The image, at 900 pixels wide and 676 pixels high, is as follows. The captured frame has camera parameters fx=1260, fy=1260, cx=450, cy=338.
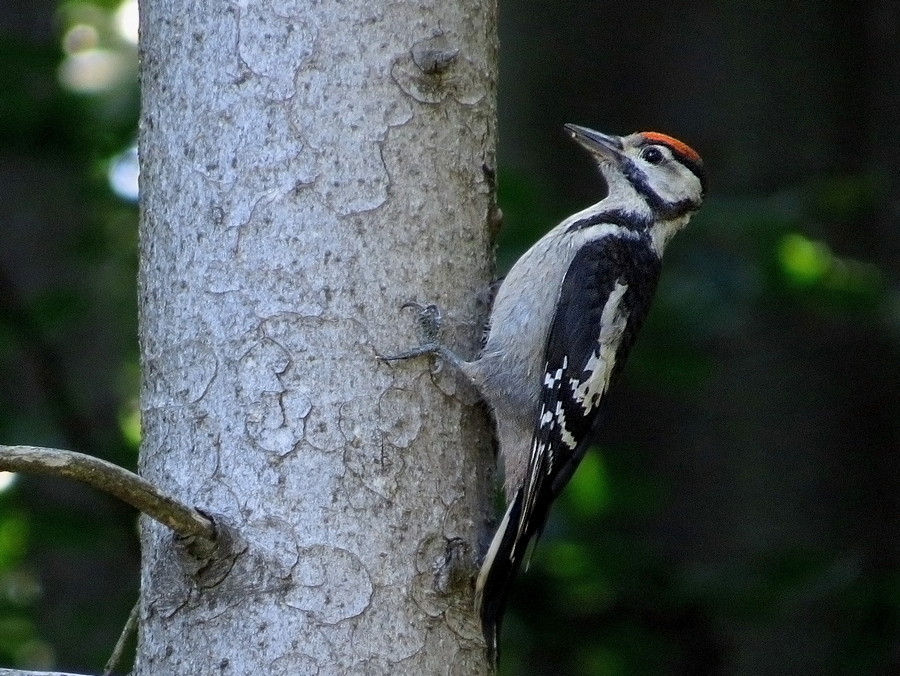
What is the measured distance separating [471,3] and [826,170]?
401 cm

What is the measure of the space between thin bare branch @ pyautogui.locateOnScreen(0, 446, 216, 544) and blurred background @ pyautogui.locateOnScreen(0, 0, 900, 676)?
2459mm

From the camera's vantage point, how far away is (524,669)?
5453mm

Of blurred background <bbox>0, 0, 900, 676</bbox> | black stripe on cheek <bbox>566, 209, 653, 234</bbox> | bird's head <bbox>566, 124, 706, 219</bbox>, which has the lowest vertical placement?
blurred background <bbox>0, 0, 900, 676</bbox>

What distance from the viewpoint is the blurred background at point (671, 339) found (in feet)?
15.7

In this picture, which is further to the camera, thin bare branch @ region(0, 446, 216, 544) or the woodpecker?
the woodpecker

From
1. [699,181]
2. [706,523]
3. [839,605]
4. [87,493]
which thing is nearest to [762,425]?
[706,523]

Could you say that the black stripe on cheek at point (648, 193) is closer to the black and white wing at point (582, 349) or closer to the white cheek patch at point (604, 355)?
the black and white wing at point (582, 349)

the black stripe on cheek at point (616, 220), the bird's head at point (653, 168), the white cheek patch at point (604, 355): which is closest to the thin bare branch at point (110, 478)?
the white cheek patch at point (604, 355)

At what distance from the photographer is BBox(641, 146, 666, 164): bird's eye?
14.1ft

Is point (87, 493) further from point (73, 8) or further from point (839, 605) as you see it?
point (73, 8)

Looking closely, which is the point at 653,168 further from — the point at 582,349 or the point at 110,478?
the point at 110,478

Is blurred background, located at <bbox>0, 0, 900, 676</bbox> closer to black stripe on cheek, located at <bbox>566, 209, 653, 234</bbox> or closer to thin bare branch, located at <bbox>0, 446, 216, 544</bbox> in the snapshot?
black stripe on cheek, located at <bbox>566, 209, 653, 234</bbox>

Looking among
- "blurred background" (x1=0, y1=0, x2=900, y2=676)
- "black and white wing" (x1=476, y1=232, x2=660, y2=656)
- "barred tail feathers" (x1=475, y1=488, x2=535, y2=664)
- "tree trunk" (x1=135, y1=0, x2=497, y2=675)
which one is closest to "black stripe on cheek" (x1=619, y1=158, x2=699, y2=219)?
"black and white wing" (x1=476, y1=232, x2=660, y2=656)

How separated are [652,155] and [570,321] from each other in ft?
2.78
